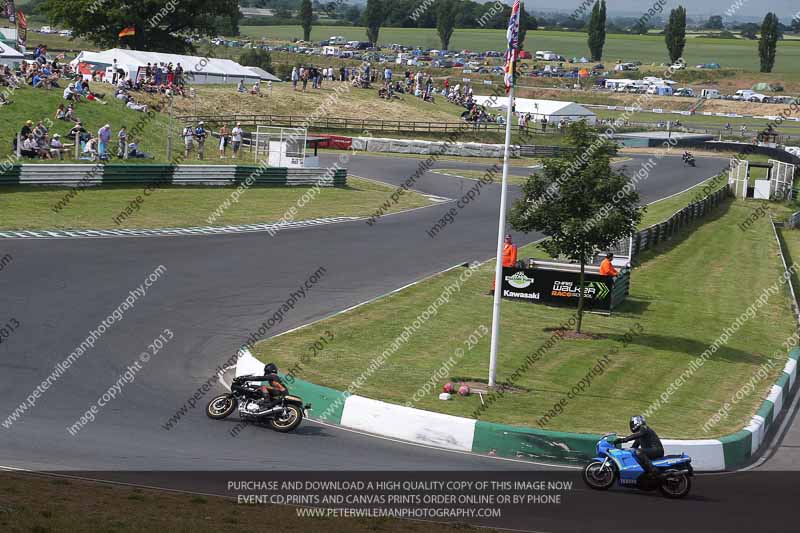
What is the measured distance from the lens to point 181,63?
219 feet

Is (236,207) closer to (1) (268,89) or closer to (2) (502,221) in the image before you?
(2) (502,221)

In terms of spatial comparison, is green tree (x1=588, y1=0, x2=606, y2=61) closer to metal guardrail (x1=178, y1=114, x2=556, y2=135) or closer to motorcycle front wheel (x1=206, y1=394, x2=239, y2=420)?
metal guardrail (x1=178, y1=114, x2=556, y2=135)

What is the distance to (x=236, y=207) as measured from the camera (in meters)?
35.2

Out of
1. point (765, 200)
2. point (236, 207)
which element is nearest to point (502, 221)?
point (236, 207)

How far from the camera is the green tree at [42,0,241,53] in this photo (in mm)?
73250

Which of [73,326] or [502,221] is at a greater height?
[502,221]

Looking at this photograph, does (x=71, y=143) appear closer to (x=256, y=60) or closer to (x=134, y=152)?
(x=134, y=152)

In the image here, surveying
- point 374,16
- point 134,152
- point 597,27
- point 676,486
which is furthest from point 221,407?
point 374,16

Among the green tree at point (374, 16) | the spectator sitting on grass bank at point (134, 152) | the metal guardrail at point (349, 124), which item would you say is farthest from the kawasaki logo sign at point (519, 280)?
the green tree at point (374, 16)

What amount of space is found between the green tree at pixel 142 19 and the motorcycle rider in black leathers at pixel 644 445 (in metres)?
65.7

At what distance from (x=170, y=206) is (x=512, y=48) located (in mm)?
19769

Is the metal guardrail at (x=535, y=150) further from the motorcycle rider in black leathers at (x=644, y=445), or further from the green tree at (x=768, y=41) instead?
the green tree at (x=768, y=41)

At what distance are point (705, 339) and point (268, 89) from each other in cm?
5086

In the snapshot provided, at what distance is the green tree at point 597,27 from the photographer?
154 meters
